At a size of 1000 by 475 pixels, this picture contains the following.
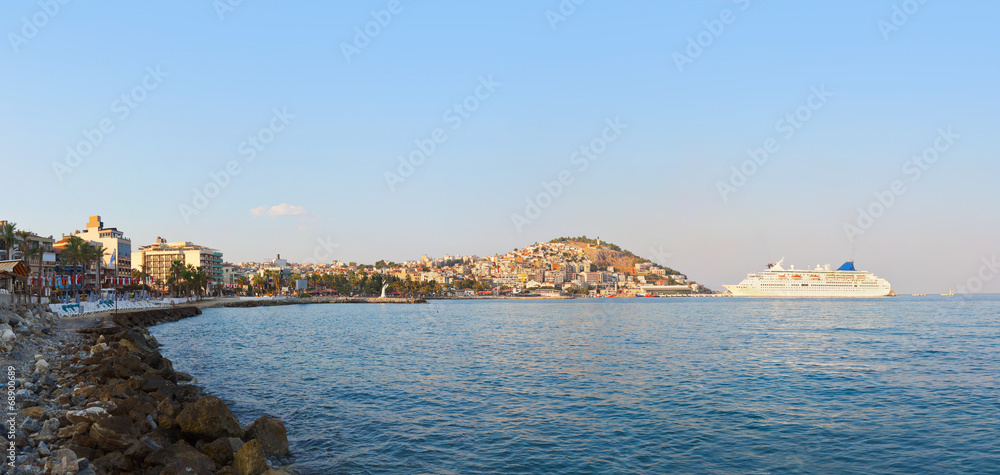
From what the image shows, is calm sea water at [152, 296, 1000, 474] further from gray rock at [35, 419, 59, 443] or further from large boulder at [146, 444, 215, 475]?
gray rock at [35, 419, 59, 443]

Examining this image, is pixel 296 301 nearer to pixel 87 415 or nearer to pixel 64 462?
pixel 87 415

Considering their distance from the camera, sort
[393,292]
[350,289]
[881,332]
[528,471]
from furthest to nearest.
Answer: [393,292]
[350,289]
[881,332]
[528,471]

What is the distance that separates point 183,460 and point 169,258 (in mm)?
181338

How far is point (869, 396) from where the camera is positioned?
58.9 ft

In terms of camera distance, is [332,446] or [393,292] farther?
[393,292]

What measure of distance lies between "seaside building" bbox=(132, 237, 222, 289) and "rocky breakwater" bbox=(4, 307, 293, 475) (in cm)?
16178

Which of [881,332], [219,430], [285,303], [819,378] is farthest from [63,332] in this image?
[285,303]

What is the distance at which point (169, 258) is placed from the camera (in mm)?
165750

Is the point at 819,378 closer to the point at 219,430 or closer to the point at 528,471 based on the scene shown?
the point at 528,471

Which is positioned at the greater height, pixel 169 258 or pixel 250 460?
pixel 169 258

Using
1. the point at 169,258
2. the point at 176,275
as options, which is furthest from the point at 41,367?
the point at 169,258

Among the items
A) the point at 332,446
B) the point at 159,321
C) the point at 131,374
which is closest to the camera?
the point at 332,446

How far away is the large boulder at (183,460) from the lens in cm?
933

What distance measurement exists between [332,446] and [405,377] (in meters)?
9.78
